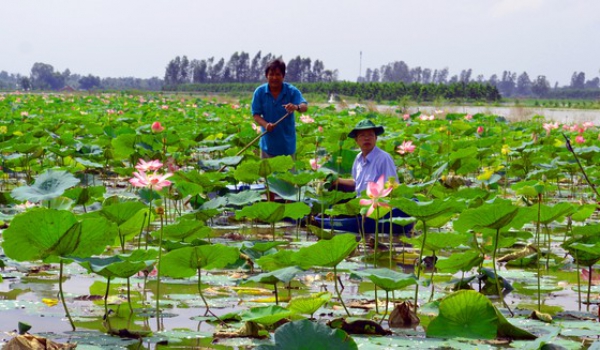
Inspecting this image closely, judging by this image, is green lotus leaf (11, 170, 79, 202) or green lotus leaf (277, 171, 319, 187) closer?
green lotus leaf (11, 170, 79, 202)

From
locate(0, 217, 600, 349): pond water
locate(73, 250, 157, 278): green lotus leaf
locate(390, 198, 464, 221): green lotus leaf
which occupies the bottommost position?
locate(0, 217, 600, 349): pond water

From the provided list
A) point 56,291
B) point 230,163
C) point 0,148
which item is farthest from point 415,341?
point 0,148

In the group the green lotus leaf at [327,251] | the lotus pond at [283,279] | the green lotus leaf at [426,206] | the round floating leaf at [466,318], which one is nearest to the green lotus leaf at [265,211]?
the lotus pond at [283,279]

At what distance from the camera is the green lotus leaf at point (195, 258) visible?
9.04 ft

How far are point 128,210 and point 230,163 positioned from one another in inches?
91.9

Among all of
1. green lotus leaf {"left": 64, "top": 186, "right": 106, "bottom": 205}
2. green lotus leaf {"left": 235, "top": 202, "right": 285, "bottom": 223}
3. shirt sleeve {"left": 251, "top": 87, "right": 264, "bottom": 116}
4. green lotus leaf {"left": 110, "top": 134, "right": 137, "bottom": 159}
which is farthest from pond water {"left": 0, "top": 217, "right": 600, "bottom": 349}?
green lotus leaf {"left": 110, "top": 134, "right": 137, "bottom": 159}

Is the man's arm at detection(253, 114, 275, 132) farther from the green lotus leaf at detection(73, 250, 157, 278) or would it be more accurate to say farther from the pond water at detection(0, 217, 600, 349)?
the green lotus leaf at detection(73, 250, 157, 278)

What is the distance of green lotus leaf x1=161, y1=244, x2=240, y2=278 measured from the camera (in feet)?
9.04

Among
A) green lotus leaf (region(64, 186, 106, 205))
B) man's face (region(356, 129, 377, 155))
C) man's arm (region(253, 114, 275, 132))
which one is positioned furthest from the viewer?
man's arm (region(253, 114, 275, 132))

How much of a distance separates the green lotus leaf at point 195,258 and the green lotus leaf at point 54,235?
0.75ft

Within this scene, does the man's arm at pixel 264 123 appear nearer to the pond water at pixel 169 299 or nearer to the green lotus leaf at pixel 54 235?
the pond water at pixel 169 299

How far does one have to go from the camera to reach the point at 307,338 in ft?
6.06

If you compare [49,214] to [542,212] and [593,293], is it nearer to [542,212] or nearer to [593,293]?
[542,212]

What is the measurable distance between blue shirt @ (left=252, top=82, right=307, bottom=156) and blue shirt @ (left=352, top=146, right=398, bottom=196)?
121cm
